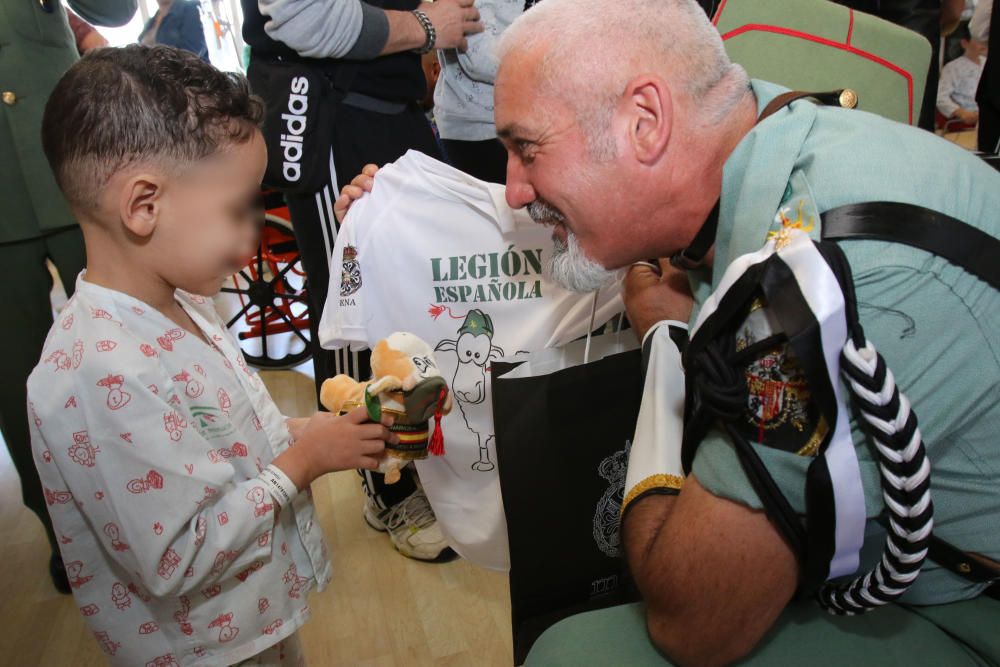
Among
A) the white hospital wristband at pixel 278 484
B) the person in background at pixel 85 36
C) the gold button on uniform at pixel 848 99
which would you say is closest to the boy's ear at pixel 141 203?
the white hospital wristband at pixel 278 484

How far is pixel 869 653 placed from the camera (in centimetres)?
93

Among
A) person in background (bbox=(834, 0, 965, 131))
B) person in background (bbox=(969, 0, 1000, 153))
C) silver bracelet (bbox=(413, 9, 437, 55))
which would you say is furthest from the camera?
person in background (bbox=(969, 0, 1000, 153))

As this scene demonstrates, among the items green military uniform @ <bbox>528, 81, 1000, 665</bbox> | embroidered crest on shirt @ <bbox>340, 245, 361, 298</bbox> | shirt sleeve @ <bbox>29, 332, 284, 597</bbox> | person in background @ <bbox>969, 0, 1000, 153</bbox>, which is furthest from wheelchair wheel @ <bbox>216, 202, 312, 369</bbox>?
person in background @ <bbox>969, 0, 1000, 153</bbox>

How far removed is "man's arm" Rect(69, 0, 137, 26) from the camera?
5.97ft

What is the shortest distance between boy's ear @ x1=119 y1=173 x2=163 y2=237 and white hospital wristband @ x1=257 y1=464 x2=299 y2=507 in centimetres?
38

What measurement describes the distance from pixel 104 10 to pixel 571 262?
1.52m

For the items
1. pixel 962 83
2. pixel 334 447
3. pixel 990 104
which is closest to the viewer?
pixel 334 447

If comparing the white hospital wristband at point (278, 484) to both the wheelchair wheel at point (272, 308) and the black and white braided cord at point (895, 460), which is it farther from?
the wheelchair wheel at point (272, 308)

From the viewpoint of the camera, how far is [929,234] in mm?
793

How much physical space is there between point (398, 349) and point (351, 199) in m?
0.60

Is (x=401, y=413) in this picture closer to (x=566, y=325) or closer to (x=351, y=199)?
(x=566, y=325)

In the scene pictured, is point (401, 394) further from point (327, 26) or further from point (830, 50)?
point (830, 50)

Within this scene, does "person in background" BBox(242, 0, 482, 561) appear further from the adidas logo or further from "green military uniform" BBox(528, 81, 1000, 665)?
"green military uniform" BBox(528, 81, 1000, 665)

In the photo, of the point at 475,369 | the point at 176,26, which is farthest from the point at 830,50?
the point at 176,26
